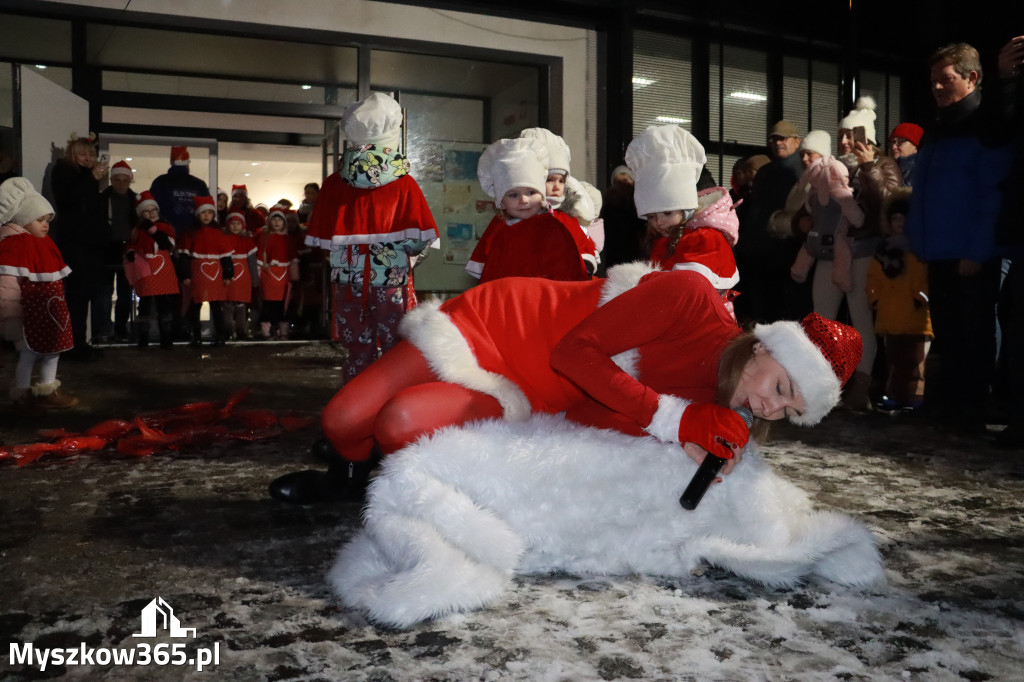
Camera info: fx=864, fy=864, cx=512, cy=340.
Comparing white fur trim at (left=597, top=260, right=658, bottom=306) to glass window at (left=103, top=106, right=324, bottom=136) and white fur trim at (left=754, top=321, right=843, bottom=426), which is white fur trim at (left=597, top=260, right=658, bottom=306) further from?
glass window at (left=103, top=106, right=324, bottom=136)

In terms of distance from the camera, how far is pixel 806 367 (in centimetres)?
188

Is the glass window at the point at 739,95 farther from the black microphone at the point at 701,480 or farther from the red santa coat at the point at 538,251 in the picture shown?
the black microphone at the point at 701,480

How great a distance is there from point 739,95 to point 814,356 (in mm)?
7373

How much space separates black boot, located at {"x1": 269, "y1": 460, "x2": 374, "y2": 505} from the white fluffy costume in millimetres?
595

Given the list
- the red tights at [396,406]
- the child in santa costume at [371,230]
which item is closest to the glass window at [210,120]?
the child in santa costume at [371,230]

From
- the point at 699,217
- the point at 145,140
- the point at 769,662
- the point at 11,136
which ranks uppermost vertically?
the point at 145,140

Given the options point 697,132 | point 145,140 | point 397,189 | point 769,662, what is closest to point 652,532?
point 769,662

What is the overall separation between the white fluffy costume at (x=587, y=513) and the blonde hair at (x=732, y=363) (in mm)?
178

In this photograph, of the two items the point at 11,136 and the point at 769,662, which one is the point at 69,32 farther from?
the point at 769,662

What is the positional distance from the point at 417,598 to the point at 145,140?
10.8m

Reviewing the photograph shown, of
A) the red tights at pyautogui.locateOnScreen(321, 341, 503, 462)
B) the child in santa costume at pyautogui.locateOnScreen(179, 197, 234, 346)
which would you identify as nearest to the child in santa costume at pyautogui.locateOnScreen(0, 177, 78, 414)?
the red tights at pyautogui.locateOnScreen(321, 341, 503, 462)

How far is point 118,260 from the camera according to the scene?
8.41 metres

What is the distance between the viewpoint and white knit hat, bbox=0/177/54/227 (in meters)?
4.54

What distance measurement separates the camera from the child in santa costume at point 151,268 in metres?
7.92
